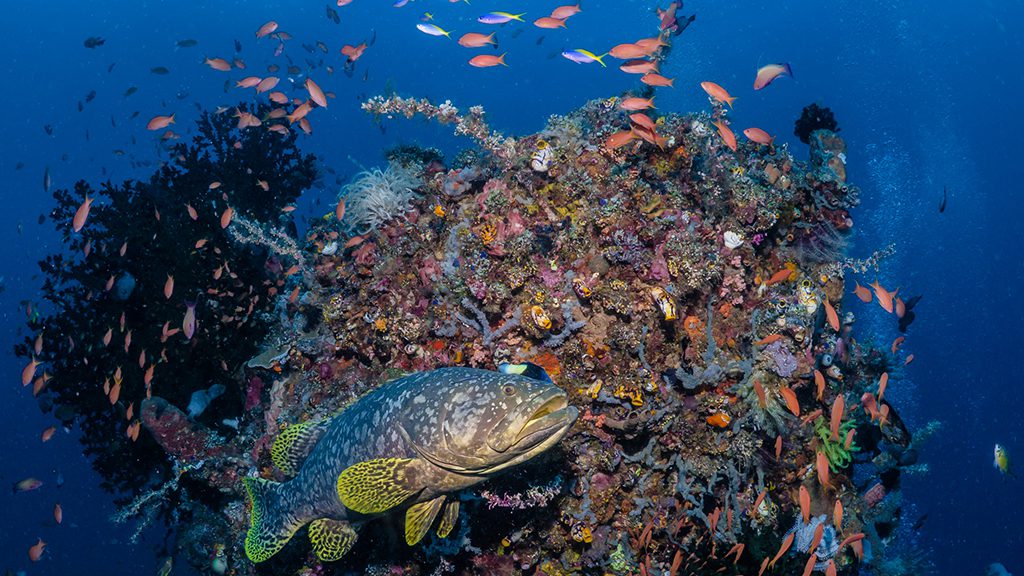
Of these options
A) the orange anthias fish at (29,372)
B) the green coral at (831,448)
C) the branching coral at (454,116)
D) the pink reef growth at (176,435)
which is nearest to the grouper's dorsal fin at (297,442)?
the pink reef growth at (176,435)

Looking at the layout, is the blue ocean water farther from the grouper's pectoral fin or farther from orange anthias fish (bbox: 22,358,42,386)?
the grouper's pectoral fin

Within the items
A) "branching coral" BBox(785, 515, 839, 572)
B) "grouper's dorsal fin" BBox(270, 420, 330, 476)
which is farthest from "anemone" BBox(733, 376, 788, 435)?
"grouper's dorsal fin" BBox(270, 420, 330, 476)

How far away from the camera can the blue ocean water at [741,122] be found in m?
45.9

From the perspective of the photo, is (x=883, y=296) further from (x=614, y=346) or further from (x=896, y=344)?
(x=614, y=346)

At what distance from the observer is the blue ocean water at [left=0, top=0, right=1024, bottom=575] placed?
4591 centimetres

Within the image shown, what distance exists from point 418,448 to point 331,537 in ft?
5.11

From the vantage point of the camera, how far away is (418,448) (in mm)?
3223

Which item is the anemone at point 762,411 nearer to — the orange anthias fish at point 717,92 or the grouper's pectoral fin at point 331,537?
the orange anthias fish at point 717,92

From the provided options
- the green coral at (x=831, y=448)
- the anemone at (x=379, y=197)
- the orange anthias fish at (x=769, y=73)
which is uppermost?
the orange anthias fish at (x=769, y=73)

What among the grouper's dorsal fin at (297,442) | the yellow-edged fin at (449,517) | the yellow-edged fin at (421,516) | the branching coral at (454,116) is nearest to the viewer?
the yellow-edged fin at (421,516)

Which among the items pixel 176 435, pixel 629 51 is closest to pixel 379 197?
pixel 629 51

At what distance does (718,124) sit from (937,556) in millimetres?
53396

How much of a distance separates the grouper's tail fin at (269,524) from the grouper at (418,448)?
0.01 metres

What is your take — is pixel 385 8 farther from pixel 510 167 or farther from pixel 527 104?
pixel 510 167
